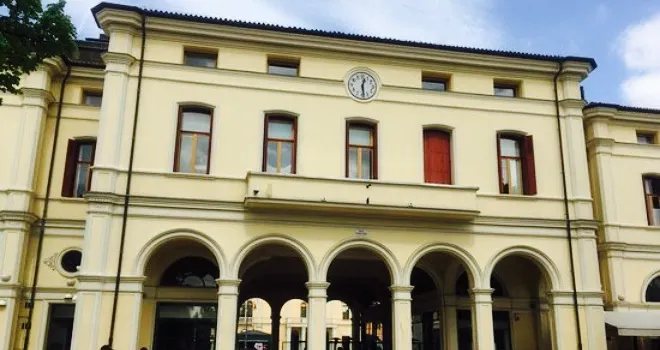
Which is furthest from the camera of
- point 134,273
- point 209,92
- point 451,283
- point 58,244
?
point 451,283

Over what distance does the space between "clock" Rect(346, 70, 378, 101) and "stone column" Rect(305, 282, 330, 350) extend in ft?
19.6

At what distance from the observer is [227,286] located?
53.4ft

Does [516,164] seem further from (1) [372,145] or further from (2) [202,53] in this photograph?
(2) [202,53]

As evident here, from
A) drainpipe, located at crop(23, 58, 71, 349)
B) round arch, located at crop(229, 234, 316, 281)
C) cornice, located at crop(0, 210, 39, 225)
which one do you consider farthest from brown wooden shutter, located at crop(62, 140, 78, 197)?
round arch, located at crop(229, 234, 316, 281)

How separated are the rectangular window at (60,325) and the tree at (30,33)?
1016 centimetres

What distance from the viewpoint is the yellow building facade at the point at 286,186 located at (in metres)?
16.6

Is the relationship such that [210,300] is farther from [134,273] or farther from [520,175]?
[520,175]

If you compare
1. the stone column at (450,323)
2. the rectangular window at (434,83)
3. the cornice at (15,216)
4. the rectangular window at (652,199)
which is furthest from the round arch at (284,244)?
the rectangular window at (652,199)

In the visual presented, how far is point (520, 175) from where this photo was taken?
19.5m

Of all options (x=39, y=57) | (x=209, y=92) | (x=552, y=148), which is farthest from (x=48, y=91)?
(x=552, y=148)

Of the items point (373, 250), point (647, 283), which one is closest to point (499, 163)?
point (373, 250)

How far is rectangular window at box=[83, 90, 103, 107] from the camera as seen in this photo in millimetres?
20672

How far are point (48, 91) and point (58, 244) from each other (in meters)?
5.00

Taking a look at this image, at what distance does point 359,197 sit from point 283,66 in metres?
4.90
